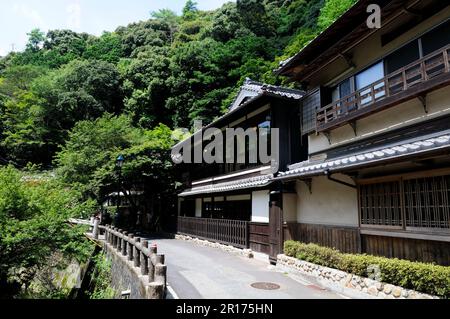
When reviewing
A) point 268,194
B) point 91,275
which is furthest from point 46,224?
point 268,194

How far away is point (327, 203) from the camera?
11906 millimetres

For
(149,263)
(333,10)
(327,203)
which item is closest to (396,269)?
(327,203)

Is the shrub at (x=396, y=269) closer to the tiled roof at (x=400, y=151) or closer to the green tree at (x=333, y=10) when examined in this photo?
the tiled roof at (x=400, y=151)

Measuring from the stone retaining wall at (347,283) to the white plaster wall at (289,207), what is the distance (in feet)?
6.09

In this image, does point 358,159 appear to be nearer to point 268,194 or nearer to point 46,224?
point 268,194

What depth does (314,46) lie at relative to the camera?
11945mm

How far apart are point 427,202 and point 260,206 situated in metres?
8.82

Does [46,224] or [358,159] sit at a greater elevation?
[358,159]

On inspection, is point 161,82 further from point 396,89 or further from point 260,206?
point 396,89

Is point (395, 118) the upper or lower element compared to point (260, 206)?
upper

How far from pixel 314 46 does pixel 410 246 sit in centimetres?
760

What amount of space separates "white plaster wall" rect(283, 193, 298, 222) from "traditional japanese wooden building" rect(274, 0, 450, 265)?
48cm

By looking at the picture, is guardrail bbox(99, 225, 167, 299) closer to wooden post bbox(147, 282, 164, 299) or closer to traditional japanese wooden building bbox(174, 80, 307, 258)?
wooden post bbox(147, 282, 164, 299)

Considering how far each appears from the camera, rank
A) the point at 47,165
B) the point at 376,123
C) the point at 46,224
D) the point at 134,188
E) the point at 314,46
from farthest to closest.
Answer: the point at 47,165 < the point at 134,188 < the point at 46,224 < the point at 314,46 < the point at 376,123
